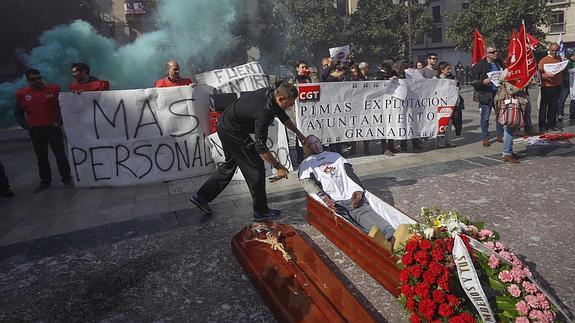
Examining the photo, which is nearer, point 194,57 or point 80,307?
point 80,307

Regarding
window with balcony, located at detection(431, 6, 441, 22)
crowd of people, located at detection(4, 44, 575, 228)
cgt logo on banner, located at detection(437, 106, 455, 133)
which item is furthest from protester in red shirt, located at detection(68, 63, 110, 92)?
window with balcony, located at detection(431, 6, 441, 22)

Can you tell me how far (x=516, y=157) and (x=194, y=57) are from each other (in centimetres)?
2446

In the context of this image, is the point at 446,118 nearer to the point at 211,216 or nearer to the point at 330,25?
the point at 211,216

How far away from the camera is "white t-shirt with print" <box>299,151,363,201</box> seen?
4.33m

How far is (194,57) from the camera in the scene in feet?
90.6

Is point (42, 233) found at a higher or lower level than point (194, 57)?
lower

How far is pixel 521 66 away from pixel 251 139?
15.7 ft

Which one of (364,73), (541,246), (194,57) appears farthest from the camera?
(194,57)

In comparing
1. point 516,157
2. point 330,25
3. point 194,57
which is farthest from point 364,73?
point 330,25

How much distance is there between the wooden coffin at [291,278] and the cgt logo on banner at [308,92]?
3.73 meters

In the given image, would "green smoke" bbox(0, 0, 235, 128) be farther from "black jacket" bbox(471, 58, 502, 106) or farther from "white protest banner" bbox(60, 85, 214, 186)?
"black jacket" bbox(471, 58, 502, 106)

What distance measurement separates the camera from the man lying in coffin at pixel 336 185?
3.99 metres

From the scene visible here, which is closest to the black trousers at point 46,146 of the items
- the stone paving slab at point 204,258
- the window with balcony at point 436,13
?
the stone paving slab at point 204,258

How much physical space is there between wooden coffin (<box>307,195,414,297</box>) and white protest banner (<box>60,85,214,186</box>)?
137 inches
